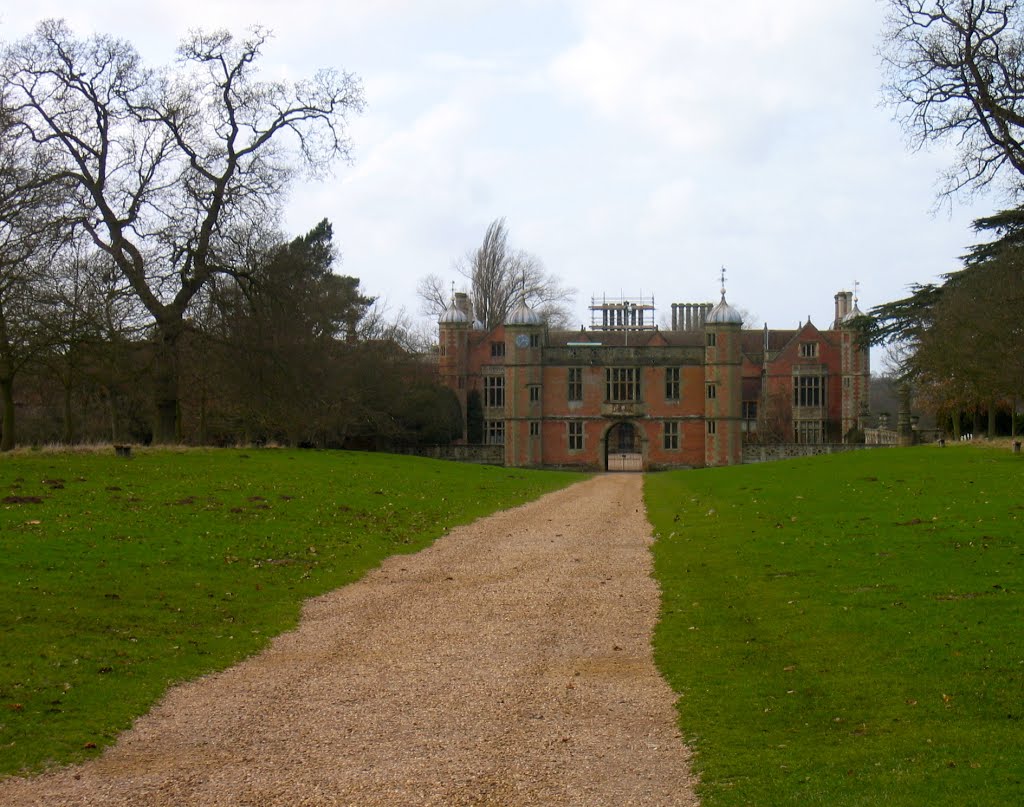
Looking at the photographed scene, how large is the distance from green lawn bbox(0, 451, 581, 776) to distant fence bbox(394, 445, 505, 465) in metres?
32.4

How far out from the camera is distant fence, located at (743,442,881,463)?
59772mm

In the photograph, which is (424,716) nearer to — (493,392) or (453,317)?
(493,392)

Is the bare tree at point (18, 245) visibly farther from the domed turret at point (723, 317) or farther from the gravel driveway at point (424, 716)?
the domed turret at point (723, 317)

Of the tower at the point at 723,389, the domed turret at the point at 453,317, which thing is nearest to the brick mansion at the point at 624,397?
the tower at the point at 723,389

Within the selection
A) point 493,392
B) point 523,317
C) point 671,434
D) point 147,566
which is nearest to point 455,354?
point 493,392

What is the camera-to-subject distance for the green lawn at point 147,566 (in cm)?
840

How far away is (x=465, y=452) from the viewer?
202 feet

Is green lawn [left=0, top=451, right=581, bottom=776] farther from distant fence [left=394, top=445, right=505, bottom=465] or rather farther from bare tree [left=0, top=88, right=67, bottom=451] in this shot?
distant fence [left=394, top=445, right=505, bottom=465]

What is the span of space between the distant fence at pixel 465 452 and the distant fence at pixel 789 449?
13.8 m

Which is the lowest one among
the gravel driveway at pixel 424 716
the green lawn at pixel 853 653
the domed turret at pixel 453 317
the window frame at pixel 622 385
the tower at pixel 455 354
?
the gravel driveway at pixel 424 716

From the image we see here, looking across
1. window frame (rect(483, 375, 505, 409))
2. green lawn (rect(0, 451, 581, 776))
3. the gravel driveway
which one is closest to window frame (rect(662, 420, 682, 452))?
window frame (rect(483, 375, 505, 409))

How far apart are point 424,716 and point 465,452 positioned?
53435 millimetres

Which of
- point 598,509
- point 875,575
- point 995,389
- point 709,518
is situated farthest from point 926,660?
point 995,389

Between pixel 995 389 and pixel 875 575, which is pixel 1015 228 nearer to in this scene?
pixel 995 389
